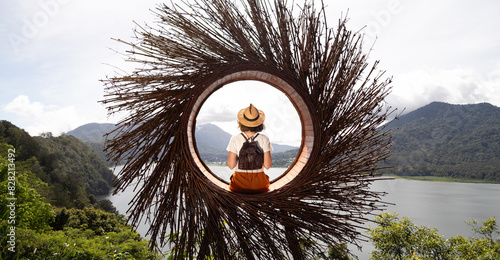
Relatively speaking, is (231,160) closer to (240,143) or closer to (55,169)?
(240,143)

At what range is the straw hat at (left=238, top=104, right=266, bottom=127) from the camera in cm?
202

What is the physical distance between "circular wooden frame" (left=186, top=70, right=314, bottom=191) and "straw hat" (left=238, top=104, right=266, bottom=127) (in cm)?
24

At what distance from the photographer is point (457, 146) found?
3491 cm

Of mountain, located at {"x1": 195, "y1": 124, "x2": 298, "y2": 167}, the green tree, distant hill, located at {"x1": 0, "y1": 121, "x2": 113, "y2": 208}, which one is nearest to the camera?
mountain, located at {"x1": 195, "y1": 124, "x2": 298, "y2": 167}

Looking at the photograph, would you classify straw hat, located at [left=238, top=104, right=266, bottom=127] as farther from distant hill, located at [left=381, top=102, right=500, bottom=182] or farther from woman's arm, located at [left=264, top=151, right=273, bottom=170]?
distant hill, located at [left=381, top=102, right=500, bottom=182]

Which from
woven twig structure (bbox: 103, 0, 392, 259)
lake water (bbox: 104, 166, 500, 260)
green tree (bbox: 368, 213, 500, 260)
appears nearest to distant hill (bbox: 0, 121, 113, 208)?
lake water (bbox: 104, 166, 500, 260)

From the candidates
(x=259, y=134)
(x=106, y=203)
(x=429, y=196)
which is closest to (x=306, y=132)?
(x=259, y=134)

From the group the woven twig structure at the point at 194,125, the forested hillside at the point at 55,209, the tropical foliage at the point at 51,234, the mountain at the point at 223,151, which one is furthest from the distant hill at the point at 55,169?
the woven twig structure at the point at 194,125

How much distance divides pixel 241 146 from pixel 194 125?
1.29ft

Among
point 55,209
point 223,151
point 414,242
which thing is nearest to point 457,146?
point 223,151

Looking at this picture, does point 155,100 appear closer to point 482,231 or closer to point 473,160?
point 482,231

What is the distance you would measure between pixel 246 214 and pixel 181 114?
31.6 inches

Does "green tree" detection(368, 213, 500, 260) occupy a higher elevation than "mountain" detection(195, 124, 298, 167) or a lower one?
lower

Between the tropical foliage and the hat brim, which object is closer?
the hat brim
